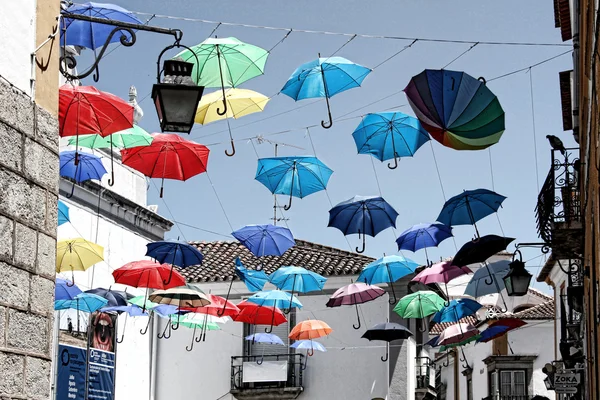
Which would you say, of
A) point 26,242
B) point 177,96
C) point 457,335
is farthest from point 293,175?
point 26,242

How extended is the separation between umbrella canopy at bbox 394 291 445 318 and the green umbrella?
435 inches

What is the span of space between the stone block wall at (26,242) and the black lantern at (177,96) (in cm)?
127

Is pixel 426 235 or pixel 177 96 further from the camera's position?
pixel 426 235

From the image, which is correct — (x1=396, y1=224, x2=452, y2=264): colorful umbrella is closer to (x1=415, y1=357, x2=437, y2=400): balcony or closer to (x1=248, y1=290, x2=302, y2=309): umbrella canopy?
(x1=248, y1=290, x2=302, y2=309): umbrella canopy

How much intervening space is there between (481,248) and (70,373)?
34.4 feet

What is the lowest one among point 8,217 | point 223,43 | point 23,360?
point 23,360

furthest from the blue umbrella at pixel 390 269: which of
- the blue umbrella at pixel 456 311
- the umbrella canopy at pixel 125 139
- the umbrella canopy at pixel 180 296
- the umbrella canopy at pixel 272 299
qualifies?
the umbrella canopy at pixel 125 139

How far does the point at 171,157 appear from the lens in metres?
17.6

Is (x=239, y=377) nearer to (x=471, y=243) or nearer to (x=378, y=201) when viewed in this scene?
(x=378, y=201)

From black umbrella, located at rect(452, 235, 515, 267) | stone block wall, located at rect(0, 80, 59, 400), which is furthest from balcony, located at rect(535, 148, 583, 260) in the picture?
stone block wall, located at rect(0, 80, 59, 400)

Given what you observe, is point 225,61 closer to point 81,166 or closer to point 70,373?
point 81,166

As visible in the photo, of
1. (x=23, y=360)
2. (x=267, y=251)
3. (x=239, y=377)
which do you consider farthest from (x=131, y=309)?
(x=23, y=360)

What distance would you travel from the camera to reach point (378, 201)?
20891 millimetres

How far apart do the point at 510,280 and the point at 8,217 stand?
11.8 metres
